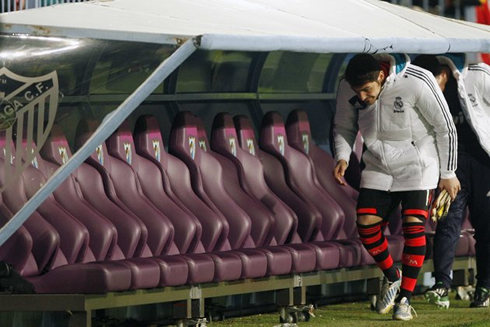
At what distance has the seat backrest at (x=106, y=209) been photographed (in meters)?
8.94

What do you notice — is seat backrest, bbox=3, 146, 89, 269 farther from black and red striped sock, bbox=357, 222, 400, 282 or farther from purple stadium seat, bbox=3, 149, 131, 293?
black and red striped sock, bbox=357, 222, 400, 282

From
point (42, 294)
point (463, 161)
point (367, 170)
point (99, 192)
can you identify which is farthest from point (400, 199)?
point (42, 294)

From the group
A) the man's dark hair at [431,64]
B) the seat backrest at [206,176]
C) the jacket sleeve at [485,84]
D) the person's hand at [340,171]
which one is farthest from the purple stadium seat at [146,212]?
the jacket sleeve at [485,84]

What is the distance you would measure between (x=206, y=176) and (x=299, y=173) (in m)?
0.87

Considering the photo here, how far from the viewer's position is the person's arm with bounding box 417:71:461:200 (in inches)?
372

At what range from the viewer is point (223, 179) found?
10133mm

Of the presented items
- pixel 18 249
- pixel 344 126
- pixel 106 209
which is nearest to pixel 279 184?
pixel 344 126

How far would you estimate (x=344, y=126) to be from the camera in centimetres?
981

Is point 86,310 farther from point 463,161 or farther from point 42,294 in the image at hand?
point 463,161

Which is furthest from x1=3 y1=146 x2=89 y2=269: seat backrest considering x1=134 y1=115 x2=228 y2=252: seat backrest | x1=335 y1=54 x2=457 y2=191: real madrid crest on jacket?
x1=335 y1=54 x2=457 y2=191: real madrid crest on jacket

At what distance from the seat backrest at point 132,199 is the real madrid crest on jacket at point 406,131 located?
129 centimetres

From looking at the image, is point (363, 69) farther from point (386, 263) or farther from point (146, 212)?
point (146, 212)

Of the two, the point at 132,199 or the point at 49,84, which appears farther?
the point at 132,199

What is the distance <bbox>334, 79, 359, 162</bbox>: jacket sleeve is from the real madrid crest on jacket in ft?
0.23
